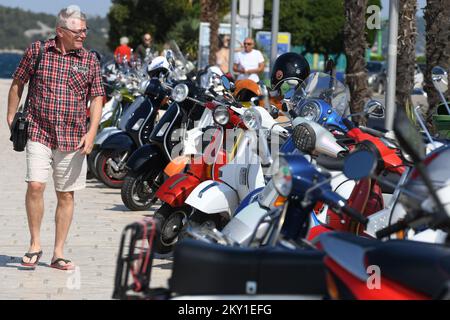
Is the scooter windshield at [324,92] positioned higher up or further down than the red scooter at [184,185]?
higher up

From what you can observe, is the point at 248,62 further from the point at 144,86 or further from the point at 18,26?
the point at 18,26

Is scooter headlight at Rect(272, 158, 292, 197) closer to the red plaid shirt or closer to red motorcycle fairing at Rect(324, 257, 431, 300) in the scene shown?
red motorcycle fairing at Rect(324, 257, 431, 300)

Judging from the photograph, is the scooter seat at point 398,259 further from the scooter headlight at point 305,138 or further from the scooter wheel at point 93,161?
the scooter wheel at point 93,161

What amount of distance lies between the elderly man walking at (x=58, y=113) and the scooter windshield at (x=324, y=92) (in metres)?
1.42

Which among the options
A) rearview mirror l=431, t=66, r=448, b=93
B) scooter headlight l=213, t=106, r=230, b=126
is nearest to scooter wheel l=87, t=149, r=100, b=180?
scooter headlight l=213, t=106, r=230, b=126

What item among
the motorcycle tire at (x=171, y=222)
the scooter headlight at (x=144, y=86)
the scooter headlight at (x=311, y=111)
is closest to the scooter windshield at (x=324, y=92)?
the scooter headlight at (x=311, y=111)

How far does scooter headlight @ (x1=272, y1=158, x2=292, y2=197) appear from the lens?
4.92m

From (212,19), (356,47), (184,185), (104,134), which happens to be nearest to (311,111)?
(184,185)

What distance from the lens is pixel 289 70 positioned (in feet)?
31.1

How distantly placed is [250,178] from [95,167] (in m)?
5.70

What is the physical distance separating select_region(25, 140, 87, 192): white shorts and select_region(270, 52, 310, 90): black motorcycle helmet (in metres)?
1.97

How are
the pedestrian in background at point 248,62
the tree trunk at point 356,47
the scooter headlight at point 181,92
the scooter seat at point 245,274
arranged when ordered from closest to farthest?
the scooter seat at point 245,274
the scooter headlight at point 181,92
the tree trunk at point 356,47
the pedestrian in background at point 248,62

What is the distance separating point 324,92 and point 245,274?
166 inches

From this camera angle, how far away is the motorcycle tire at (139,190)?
1136 centimetres
